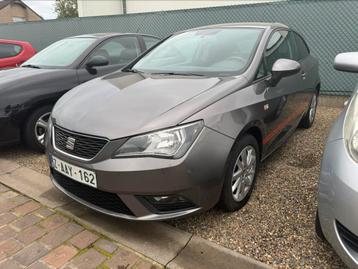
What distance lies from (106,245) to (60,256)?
31cm

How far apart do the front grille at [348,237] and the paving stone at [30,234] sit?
2046mm

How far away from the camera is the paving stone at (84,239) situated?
235 centimetres

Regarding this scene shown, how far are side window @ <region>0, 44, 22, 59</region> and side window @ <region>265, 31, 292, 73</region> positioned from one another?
5.68m

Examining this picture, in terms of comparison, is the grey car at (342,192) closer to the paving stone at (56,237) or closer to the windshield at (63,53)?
the paving stone at (56,237)

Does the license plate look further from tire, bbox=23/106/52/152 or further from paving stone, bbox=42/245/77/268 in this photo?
tire, bbox=23/106/52/152

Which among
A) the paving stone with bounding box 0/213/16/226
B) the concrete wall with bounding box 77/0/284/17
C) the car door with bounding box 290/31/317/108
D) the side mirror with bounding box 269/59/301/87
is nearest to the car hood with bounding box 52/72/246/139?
the side mirror with bounding box 269/59/301/87

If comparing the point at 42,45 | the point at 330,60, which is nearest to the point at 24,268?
the point at 330,60

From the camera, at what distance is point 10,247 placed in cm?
234

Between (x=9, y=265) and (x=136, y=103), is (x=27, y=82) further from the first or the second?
(x=9, y=265)

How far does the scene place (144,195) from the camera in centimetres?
215

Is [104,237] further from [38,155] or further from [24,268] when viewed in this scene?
[38,155]

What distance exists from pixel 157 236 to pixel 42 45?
10.2m

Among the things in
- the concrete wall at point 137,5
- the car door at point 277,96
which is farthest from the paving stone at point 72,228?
the concrete wall at point 137,5

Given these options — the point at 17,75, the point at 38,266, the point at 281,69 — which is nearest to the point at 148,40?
the point at 17,75
